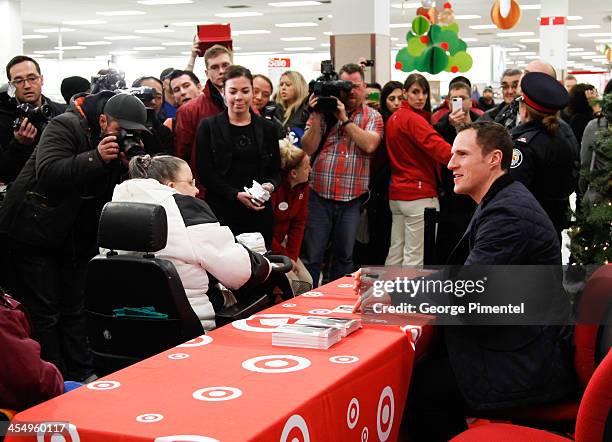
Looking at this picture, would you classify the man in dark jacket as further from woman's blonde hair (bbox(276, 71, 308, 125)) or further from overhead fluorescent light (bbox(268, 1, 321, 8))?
overhead fluorescent light (bbox(268, 1, 321, 8))

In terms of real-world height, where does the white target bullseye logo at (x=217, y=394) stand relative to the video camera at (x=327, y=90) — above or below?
below

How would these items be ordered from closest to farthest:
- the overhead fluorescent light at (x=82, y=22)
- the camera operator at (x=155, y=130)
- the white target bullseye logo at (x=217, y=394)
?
the white target bullseye logo at (x=217, y=394), the camera operator at (x=155, y=130), the overhead fluorescent light at (x=82, y=22)

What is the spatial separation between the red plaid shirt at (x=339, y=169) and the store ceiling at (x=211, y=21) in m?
10.5

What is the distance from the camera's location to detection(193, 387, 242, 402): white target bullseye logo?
1873 millimetres

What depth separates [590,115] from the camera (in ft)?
23.6

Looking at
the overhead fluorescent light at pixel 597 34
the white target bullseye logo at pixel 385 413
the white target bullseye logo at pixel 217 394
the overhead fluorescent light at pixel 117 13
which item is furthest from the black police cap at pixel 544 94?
the overhead fluorescent light at pixel 597 34

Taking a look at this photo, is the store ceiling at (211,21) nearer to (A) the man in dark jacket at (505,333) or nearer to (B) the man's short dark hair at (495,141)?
(B) the man's short dark hair at (495,141)

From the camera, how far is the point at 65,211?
382cm

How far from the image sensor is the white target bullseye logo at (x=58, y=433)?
1.73 metres

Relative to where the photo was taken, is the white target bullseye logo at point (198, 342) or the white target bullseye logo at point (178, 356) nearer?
the white target bullseye logo at point (178, 356)

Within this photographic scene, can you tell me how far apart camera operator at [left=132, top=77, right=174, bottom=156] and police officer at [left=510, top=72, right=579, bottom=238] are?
175cm

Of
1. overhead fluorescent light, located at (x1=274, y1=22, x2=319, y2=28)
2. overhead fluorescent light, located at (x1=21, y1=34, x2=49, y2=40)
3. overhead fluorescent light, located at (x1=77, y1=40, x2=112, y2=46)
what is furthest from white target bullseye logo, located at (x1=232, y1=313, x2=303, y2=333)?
overhead fluorescent light, located at (x1=77, y1=40, x2=112, y2=46)

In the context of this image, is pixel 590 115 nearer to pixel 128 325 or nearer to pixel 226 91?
pixel 226 91

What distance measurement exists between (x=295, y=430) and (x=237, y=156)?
2698 mm
